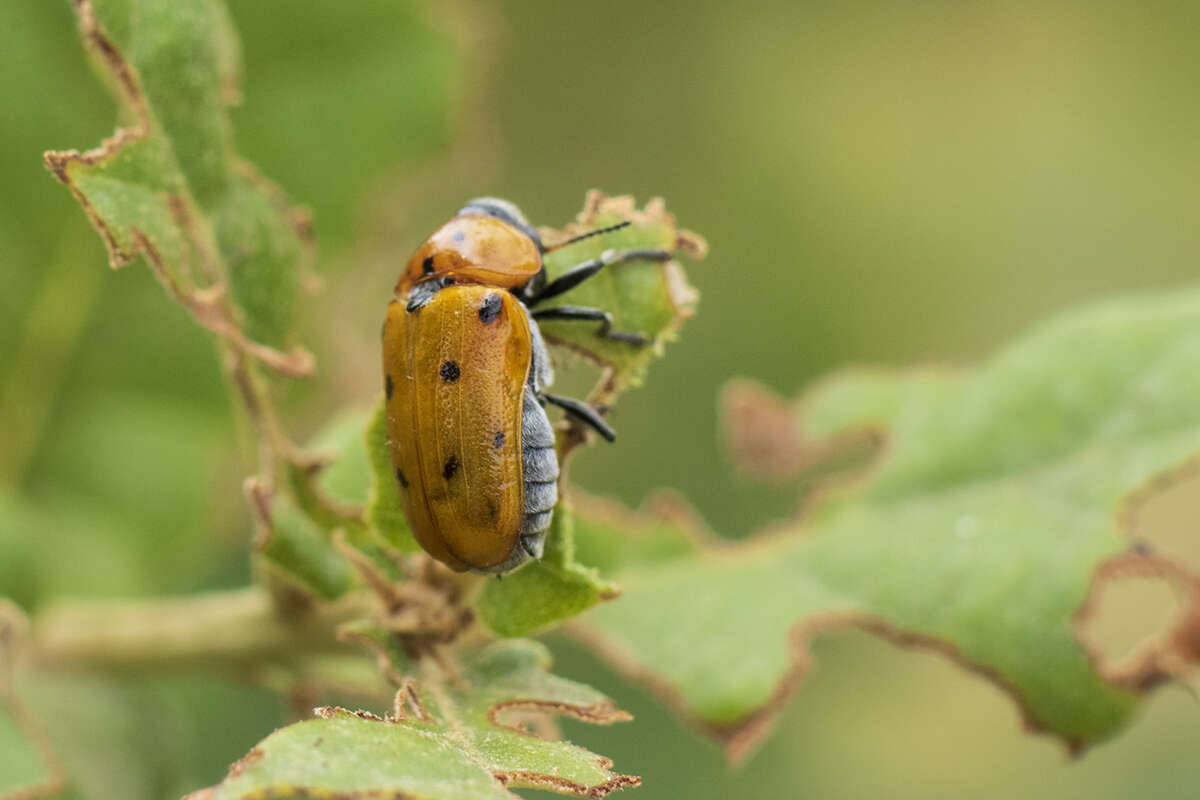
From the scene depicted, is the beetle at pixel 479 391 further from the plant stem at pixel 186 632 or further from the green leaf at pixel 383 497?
the plant stem at pixel 186 632

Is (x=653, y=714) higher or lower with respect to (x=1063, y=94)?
lower

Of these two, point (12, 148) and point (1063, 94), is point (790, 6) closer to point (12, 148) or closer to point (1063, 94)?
point (1063, 94)

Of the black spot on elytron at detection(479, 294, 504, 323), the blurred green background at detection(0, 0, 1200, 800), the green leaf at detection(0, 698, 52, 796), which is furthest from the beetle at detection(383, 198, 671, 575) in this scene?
the green leaf at detection(0, 698, 52, 796)

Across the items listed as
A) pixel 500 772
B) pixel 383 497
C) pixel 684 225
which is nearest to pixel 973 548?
pixel 383 497

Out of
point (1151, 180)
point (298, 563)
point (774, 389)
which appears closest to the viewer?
point (298, 563)

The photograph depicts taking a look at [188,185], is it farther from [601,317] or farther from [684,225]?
[684,225]

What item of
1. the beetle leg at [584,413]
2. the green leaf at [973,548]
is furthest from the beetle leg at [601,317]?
the green leaf at [973,548]

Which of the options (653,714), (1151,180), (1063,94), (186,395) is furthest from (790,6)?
(186,395)
